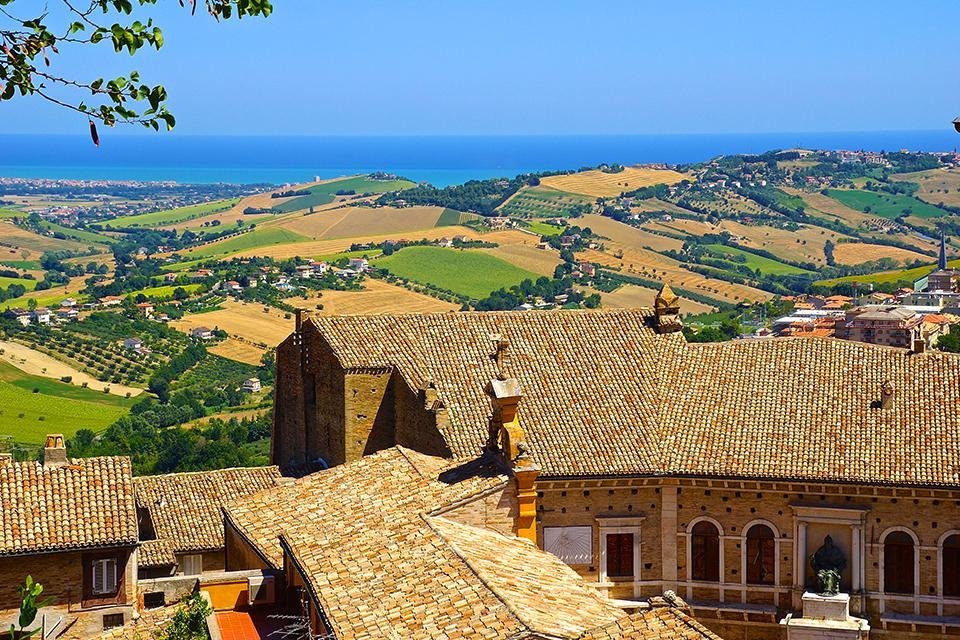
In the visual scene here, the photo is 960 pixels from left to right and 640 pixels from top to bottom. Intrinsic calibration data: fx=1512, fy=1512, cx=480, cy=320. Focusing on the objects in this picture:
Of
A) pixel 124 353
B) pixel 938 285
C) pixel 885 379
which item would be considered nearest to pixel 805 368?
pixel 885 379

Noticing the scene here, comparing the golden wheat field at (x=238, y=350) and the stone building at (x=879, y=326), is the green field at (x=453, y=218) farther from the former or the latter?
the stone building at (x=879, y=326)

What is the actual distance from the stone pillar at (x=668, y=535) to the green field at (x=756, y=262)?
5865 inches

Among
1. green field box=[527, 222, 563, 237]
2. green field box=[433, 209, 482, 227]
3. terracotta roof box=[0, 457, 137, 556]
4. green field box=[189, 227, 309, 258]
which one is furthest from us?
green field box=[189, 227, 309, 258]

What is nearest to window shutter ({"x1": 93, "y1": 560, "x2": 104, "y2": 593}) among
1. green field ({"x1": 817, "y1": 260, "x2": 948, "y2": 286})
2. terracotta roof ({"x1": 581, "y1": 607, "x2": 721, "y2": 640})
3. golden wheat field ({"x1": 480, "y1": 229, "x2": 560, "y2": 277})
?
terracotta roof ({"x1": 581, "y1": 607, "x2": 721, "y2": 640})

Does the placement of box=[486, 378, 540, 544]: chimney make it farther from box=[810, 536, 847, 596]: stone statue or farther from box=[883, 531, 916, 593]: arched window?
box=[883, 531, 916, 593]: arched window

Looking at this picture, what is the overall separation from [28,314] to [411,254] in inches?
1641

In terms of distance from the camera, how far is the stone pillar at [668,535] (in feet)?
95.9

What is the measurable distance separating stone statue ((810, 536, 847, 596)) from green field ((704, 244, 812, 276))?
14956cm

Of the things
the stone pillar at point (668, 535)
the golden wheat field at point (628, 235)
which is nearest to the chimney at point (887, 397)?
the stone pillar at point (668, 535)

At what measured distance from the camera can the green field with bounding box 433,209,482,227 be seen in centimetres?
18912

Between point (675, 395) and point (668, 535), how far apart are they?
3184mm

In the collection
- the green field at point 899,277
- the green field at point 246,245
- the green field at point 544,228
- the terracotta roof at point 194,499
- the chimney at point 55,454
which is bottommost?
the green field at point 899,277

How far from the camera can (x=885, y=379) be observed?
98.9 feet

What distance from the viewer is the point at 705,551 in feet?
96.3
